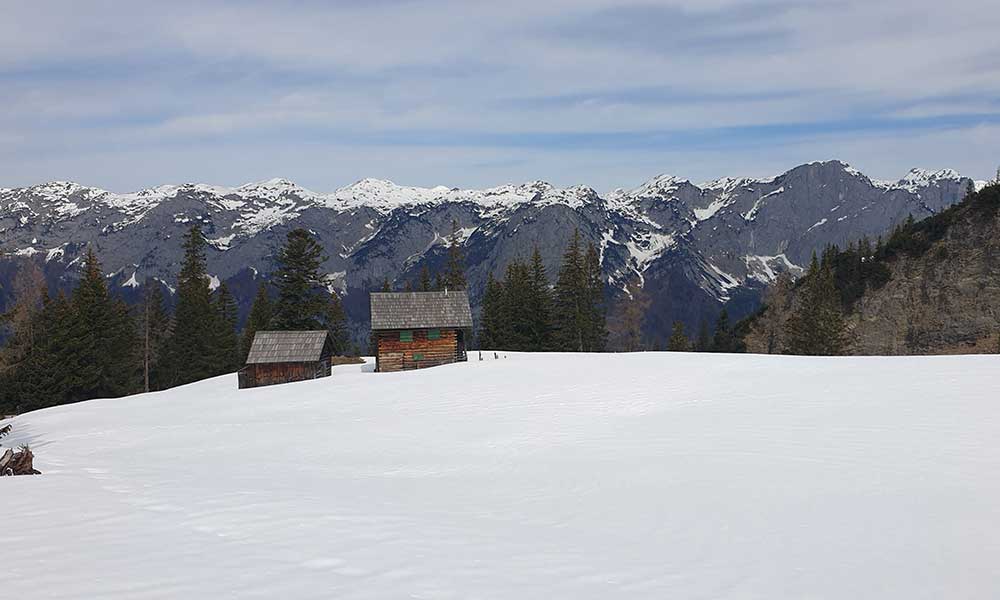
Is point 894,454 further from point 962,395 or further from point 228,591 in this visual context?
point 228,591

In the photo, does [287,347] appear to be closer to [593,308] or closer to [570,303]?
[570,303]

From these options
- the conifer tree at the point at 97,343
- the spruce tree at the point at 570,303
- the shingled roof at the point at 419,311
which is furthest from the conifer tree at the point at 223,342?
the spruce tree at the point at 570,303

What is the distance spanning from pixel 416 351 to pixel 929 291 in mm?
77194

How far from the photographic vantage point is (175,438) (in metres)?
22.1

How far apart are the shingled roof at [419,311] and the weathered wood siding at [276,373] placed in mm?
5449

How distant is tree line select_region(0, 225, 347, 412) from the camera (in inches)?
1957

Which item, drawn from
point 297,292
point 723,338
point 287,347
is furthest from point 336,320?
point 723,338

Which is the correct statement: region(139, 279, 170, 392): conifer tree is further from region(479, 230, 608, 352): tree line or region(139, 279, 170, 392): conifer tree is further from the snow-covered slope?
the snow-covered slope

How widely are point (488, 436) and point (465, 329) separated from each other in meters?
25.6

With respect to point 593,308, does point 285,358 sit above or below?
below

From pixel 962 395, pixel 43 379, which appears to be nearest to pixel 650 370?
pixel 962 395

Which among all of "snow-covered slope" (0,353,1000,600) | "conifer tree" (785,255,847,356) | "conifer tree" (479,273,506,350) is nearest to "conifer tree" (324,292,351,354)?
"conifer tree" (479,273,506,350)

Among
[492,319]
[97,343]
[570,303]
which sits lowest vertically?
[97,343]

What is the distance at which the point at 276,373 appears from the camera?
42.0 meters
